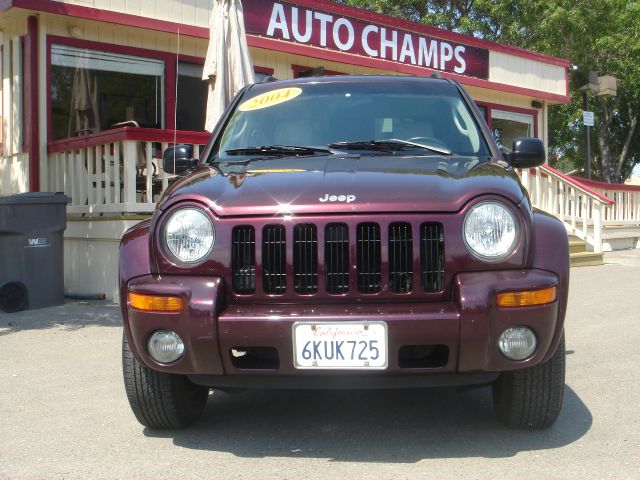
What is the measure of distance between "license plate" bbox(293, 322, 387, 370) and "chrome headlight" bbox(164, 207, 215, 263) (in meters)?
0.51

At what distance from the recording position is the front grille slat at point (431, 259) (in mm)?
2924

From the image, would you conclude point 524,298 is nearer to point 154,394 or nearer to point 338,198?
point 338,198

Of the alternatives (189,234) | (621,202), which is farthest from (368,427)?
(621,202)

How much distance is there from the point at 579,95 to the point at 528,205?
949 inches

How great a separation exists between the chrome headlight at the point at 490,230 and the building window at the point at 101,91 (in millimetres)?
7971

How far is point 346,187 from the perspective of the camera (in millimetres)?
3049

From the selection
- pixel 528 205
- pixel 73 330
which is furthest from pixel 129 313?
pixel 73 330

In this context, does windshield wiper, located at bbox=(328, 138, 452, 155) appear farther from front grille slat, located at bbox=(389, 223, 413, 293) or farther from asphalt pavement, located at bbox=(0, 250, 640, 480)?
asphalt pavement, located at bbox=(0, 250, 640, 480)

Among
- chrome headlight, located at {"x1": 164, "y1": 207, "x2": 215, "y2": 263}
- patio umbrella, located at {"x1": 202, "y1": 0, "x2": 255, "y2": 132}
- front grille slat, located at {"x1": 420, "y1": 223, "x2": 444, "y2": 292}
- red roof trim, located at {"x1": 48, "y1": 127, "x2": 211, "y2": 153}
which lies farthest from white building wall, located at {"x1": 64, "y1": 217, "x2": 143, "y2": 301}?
front grille slat, located at {"x1": 420, "y1": 223, "x2": 444, "y2": 292}

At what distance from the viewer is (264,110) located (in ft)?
14.4

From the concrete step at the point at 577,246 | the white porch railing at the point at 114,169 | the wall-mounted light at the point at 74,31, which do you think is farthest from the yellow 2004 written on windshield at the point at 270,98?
the concrete step at the point at 577,246

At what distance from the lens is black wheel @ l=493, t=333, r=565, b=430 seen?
3199 mm

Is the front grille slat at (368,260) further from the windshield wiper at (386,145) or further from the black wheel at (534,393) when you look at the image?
the windshield wiper at (386,145)

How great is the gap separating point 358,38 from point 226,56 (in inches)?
188
